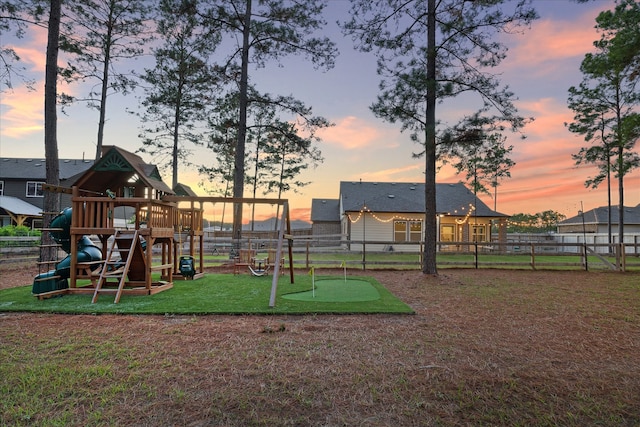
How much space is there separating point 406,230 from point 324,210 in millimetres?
9893

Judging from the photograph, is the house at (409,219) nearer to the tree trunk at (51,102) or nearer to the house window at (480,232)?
the house window at (480,232)

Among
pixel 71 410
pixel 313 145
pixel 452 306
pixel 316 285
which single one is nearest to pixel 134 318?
pixel 71 410

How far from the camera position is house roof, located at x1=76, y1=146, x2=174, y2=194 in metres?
8.64

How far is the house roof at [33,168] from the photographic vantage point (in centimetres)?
2936

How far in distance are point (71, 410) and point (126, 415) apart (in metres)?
0.46

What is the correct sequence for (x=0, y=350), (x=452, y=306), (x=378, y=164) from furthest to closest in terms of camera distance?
(x=378, y=164) → (x=452, y=306) → (x=0, y=350)

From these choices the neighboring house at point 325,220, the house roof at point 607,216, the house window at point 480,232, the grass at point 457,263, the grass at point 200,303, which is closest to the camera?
the grass at point 200,303

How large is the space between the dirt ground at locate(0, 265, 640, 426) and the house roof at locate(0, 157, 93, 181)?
2987 centimetres

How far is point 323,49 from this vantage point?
1459 cm

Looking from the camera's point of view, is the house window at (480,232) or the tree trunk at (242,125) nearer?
the tree trunk at (242,125)

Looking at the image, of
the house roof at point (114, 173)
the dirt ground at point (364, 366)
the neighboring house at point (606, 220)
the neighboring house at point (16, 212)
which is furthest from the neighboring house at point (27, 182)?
the neighboring house at point (606, 220)

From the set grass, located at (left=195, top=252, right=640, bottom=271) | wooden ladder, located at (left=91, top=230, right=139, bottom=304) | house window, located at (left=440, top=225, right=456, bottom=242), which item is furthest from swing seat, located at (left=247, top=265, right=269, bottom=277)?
house window, located at (left=440, top=225, right=456, bottom=242)

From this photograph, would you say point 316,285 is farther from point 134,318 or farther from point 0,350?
point 0,350

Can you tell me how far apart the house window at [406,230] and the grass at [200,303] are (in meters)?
16.6
